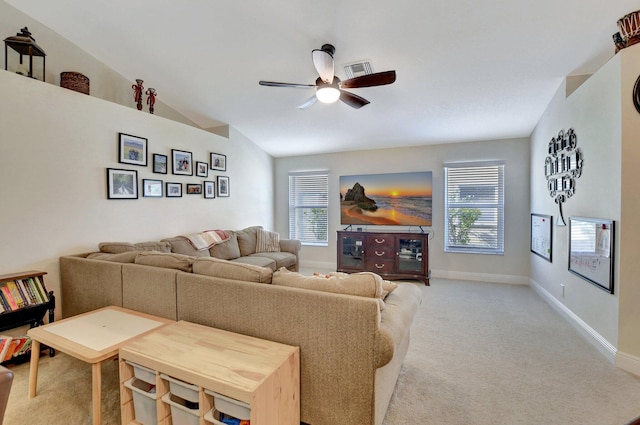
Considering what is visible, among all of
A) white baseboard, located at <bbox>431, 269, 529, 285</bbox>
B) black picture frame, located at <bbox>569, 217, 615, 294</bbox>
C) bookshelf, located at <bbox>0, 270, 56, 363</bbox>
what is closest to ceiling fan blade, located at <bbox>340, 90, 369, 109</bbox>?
black picture frame, located at <bbox>569, 217, 615, 294</bbox>

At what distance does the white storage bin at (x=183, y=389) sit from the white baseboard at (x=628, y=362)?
3.09m

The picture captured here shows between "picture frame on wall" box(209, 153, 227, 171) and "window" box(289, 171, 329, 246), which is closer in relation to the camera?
"picture frame on wall" box(209, 153, 227, 171)

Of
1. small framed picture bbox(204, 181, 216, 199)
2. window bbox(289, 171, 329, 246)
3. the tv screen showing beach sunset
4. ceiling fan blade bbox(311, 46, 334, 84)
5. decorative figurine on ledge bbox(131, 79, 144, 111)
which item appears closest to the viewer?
ceiling fan blade bbox(311, 46, 334, 84)

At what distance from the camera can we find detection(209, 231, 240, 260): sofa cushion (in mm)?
4062

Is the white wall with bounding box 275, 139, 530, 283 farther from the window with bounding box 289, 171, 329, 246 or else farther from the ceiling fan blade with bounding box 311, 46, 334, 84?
the ceiling fan blade with bounding box 311, 46, 334, 84

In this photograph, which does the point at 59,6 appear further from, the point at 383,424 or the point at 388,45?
the point at 383,424

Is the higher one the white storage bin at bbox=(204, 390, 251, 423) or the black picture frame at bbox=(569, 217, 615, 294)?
the black picture frame at bbox=(569, 217, 615, 294)

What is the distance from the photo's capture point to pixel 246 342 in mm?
1615

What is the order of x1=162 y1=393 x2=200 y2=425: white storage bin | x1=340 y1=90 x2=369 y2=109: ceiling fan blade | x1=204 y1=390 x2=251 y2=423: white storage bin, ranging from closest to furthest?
x1=204 y1=390 x2=251 y2=423: white storage bin
x1=162 y1=393 x2=200 y2=425: white storage bin
x1=340 y1=90 x2=369 y2=109: ceiling fan blade

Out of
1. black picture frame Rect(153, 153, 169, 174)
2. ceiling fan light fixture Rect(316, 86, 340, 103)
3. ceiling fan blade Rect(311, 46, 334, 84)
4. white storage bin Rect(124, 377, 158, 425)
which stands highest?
ceiling fan blade Rect(311, 46, 334, 84)

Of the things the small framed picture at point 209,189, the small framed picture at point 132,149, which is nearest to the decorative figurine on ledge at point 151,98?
the small framed picture at point 132,149

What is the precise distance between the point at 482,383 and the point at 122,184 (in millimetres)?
4014

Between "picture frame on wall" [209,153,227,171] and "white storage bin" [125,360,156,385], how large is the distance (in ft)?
11.2

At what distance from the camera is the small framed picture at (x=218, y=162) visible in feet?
14.9
